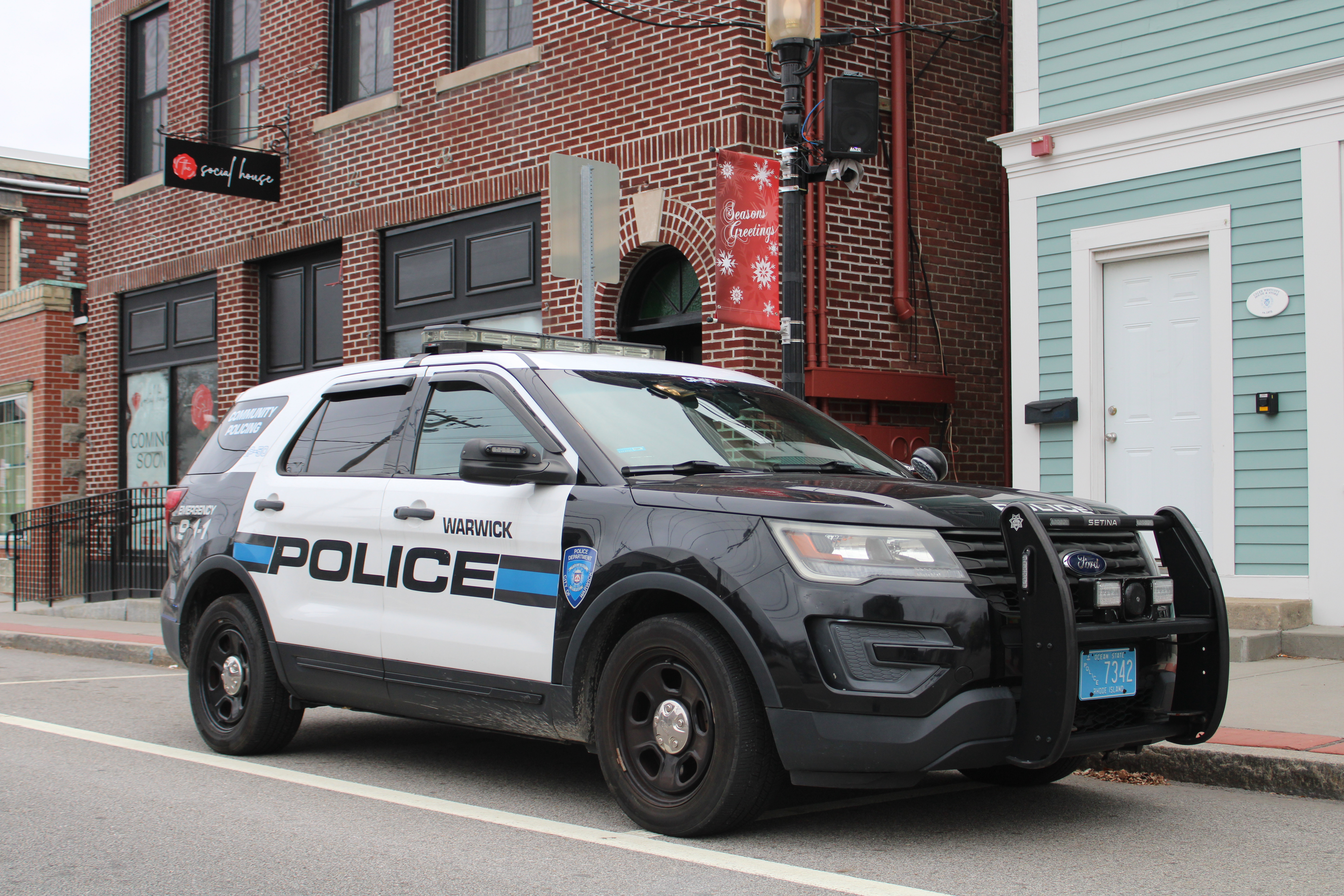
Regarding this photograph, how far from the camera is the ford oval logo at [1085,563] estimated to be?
15.7 ft

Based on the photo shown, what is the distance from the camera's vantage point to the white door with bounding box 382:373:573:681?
5367 mm

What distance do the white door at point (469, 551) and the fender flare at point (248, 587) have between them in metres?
0.91

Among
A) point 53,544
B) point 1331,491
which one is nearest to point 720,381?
point 1331,491

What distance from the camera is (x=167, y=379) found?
58.6 feet

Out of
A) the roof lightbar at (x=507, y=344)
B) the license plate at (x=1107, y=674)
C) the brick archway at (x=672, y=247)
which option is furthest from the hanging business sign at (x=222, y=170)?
the license plate at (x=1107, y=674)

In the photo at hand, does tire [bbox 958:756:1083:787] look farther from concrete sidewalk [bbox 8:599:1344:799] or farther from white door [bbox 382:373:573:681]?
white door [bbox 382:373:573:681]

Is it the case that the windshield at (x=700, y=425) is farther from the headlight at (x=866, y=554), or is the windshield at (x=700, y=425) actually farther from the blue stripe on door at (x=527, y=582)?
the headlight at (x=866, y=554)

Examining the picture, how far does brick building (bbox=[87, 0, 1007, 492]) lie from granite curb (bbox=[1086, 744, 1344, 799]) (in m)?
5.18

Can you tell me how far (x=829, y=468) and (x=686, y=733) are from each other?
4.65 ft

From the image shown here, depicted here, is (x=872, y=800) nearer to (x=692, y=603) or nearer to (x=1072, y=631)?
(x=692, y=603)

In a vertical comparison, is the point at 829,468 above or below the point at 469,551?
above

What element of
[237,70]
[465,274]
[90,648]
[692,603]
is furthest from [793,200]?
[237,70]

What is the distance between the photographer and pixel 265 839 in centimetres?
502

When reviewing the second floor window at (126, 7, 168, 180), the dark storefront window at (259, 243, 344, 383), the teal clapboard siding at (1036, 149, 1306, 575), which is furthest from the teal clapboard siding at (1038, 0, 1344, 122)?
the second floor window at (126, 7, 168, 180)
